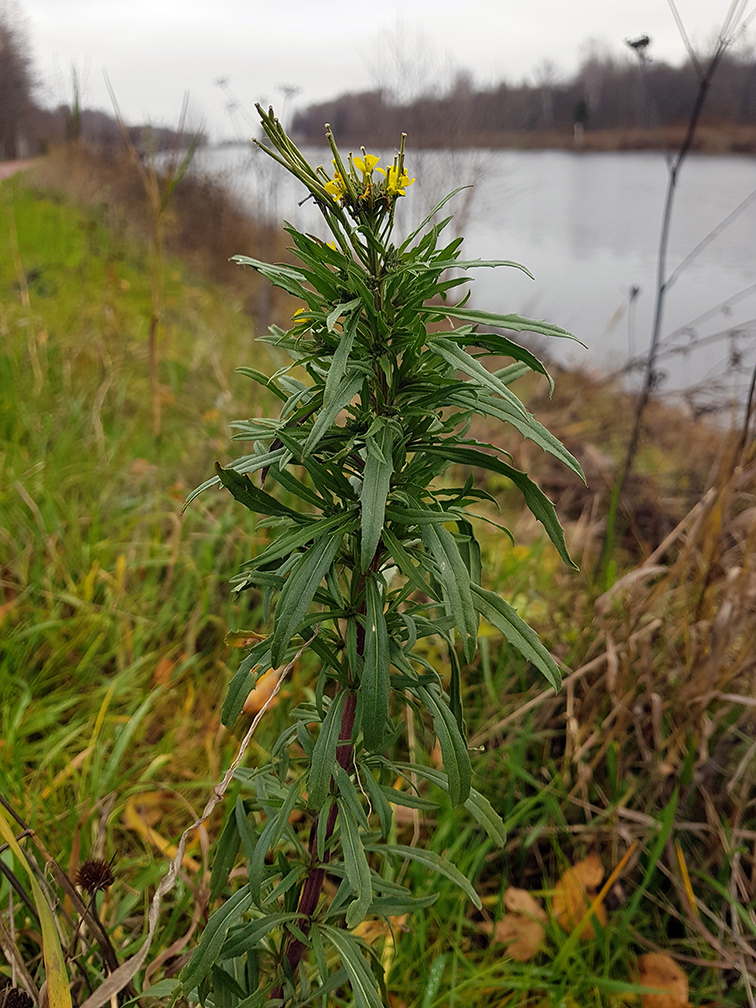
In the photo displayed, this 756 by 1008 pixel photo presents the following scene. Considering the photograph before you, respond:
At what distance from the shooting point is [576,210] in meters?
12.5

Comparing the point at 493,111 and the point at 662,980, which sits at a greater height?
the point at 493,111

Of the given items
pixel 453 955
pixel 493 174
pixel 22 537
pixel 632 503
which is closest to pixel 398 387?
pixel 453 955

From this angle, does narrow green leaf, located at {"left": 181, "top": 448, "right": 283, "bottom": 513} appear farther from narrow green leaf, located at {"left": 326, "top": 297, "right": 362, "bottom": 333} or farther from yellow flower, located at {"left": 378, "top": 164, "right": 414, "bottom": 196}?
yellow flower, located at {"left": 378, "top": 164, "right": 414, "bottom": 196}

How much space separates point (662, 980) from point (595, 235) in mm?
11634

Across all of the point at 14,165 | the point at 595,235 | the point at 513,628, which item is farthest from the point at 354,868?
the point at 14,165

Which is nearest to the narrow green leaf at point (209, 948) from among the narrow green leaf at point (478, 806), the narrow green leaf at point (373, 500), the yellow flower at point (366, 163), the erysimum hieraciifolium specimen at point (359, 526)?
the erysimum hieraciifolium specimen at point (359, 526)

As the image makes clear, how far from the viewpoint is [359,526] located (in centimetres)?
73

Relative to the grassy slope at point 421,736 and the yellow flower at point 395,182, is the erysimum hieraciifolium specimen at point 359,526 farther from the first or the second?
the grassy slope at point 421,736

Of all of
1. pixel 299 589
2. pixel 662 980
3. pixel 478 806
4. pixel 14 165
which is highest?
pixel 14 165

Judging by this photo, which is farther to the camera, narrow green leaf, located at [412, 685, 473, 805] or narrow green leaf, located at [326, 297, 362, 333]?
narrow green leaf, located at [412, 685, 473, 805]

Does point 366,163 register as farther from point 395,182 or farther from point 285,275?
point 285,275

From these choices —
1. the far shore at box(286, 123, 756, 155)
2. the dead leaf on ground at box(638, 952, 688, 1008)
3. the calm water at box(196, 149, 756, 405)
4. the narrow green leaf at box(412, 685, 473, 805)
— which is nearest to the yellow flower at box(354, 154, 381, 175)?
the narrow green leaf at box(412, 685, 473, 805)

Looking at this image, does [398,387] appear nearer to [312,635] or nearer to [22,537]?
[312,635]

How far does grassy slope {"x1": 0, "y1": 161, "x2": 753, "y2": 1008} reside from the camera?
1.35m
